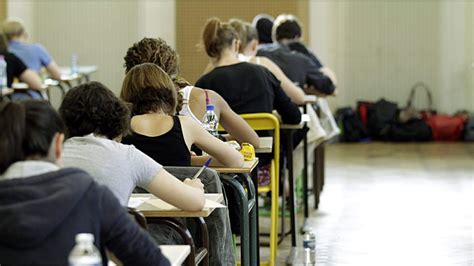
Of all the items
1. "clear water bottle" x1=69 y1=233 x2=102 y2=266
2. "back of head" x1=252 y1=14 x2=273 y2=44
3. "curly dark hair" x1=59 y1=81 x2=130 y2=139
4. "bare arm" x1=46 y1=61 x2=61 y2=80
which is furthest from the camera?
"bare arm" x1=46 y1=61 x2=61 y2=80

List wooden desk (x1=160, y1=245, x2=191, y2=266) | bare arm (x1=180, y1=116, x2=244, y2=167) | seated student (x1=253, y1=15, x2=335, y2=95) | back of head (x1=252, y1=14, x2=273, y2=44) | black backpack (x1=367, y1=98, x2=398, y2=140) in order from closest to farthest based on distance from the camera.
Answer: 1. wooden desk (x1=160, y1=245, x2=191, y2=266)
2. bare arm (x1=180, y1=116, x2=244, y2=167)
3. seated student (x1=253, y1=15, x2=335, y2=95)
4. back of head (x1=252, y1=14, x2=273, y2=44)
5. black backpack (x1=367, y1=98, x2=398, y2=140)

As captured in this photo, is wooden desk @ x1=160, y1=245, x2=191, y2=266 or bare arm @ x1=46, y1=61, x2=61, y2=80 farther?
bare arm @ x1=46, y1=61, x2=61, y2=80

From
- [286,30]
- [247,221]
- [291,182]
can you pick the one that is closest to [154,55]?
[247,221]

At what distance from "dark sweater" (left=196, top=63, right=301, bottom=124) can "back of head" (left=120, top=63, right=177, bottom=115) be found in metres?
2.05

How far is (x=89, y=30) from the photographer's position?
48.0 feet

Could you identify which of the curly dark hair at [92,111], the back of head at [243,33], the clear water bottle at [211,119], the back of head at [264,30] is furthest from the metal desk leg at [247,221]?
the back of head at [264,30]

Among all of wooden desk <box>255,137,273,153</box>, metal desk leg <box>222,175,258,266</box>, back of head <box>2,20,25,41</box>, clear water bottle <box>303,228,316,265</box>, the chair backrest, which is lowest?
clear water bottle <box>303,228,316,265</box>

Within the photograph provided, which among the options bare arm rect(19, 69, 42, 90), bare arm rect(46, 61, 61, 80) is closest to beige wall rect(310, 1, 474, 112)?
bare arm rect(46, 61, 61, 80)

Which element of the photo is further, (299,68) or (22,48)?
(22,48)

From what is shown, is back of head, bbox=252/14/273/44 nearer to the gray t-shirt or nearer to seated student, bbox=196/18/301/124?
seated student, bbox=196/18/301/124

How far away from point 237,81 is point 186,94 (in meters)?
1.14

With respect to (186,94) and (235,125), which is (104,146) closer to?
(186,94)

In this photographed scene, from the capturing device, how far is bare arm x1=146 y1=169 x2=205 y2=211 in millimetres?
3459

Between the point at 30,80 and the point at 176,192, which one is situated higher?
the point at 176,192
